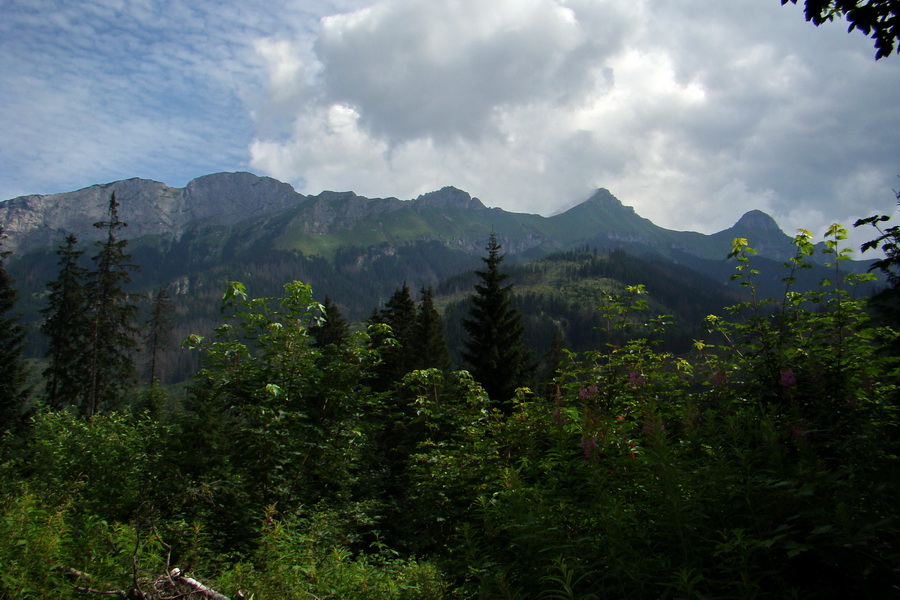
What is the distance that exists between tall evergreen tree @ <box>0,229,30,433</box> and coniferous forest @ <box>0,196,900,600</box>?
15279mm

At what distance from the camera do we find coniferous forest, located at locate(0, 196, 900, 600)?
2.81 metres

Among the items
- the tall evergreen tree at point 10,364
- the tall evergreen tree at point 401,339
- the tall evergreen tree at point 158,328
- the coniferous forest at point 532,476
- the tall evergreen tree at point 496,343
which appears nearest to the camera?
the coniferous forest at point 532,476

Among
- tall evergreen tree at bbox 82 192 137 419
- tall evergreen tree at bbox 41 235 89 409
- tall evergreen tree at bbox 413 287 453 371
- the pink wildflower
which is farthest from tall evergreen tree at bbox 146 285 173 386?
the pink wildflower

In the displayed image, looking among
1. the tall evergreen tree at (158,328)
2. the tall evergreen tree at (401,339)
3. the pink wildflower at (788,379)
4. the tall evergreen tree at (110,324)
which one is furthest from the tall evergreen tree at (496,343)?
the tall evergreen tree at (158,328)

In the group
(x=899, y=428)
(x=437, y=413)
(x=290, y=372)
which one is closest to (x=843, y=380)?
(x=899, y=428)

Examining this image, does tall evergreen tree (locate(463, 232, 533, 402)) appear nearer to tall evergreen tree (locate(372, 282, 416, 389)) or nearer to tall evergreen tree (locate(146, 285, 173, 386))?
tall evergreen tree (locate(372, 282, 416, 389))

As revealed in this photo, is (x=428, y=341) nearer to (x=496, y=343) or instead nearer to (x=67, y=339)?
(x=496, y=343)

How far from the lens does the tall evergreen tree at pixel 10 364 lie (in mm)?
22328

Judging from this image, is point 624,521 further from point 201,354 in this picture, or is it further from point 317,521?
point 201,354

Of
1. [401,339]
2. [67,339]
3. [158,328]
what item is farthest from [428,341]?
[158,328]

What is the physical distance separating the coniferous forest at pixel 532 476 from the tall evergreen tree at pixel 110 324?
19.6m

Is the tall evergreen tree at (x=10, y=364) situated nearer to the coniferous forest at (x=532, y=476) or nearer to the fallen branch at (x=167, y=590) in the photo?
the coniferous forest at (x=532, y=476)

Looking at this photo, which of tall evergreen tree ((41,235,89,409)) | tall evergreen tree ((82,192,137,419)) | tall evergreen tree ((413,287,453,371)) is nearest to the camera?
tall evergreen tree ((82,192,137,419))

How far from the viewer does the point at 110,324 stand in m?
28.6
